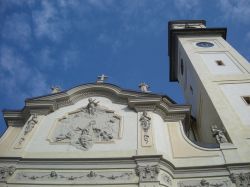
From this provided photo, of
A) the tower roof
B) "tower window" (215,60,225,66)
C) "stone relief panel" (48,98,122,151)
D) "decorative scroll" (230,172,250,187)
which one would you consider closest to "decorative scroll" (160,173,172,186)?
"decorative scroll" (230,172,250,187)

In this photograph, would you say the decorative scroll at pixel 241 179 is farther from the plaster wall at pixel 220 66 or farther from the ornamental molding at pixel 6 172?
the plaster wall at pixel 220 66

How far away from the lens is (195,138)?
673 inches

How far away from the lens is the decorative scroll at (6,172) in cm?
1135

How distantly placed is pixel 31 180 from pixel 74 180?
1.61m

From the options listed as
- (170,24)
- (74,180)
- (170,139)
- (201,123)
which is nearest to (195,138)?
(201,123)

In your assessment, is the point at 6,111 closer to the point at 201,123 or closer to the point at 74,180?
the point at 74,180

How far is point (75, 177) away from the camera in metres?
11.2

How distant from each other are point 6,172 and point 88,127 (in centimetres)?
391

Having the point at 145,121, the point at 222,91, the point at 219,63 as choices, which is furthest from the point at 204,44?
the point at 145,121

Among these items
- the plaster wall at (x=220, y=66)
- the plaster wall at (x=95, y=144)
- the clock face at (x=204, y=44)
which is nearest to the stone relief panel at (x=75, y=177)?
the plaster wall at (x=95, y=144)

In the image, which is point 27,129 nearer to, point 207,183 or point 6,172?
point 6,172

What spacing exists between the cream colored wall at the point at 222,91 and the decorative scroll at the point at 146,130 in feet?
10.2

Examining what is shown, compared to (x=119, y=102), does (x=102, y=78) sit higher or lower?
higher

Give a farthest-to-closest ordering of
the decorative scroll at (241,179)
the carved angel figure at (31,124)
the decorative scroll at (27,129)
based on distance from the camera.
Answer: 1. the carved angel figure at (31,124)
2. the decorative scroll at (27,129)
3. the decorative scroll at (241,179)
